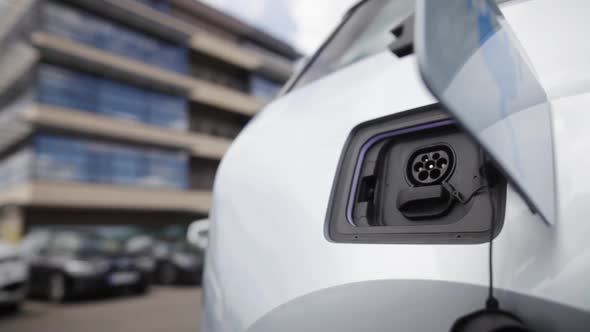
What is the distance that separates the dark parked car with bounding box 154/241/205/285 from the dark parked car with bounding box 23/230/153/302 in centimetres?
153

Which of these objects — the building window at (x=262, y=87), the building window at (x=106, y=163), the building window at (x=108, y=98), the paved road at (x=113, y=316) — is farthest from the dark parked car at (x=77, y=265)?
the building window at (x=262, y=87)

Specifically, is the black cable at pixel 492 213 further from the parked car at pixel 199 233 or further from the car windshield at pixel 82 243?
the car windshield at pixel 82 243

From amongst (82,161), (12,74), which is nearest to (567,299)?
(82,161)

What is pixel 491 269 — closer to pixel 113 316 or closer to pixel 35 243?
pixel 113 316

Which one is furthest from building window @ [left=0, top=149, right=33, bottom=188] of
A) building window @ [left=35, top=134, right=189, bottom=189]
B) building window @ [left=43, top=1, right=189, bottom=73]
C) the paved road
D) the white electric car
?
the white electric car

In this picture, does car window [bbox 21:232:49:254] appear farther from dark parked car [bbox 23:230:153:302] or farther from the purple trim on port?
the purple trim on port

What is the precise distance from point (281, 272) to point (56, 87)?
61.2 ft

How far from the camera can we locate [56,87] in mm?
16703

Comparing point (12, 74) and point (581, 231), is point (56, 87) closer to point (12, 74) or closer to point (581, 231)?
point (12, 74)

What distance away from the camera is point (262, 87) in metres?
27.1

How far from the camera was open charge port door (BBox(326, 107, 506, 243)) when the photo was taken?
59 centimetres

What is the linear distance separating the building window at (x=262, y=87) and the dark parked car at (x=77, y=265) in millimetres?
19186

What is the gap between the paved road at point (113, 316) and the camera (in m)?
5.39

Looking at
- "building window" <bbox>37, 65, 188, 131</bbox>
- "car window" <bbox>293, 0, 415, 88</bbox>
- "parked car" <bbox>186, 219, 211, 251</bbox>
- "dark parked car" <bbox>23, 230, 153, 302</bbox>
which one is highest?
"building window" <bbox>37, 65, 188, 131</bbox>
